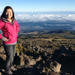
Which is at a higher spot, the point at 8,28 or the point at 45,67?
the point at 8,28

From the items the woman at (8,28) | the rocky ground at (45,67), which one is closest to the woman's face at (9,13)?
the woman at (8,28)

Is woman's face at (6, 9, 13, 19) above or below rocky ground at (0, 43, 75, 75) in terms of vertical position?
above

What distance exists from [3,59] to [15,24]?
8.64 m

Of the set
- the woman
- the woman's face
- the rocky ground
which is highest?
the woman's face

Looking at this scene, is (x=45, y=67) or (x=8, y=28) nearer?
(x=8, y=28)

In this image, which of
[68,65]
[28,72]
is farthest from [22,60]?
[68,65]

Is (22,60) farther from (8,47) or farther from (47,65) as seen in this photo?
(8,47)

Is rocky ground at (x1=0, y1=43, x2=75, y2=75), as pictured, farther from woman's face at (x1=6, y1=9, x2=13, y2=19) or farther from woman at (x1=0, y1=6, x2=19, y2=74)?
woman's face at (x1=6, y1=9, x2=13, y2=19)

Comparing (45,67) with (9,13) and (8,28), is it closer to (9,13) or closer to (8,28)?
(8,28)

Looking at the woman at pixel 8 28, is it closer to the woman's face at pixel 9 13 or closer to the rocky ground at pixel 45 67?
the woman's face at pixel 9 13

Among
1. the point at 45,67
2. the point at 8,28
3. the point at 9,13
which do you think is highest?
the point at 9,13

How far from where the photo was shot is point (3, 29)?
436 inches

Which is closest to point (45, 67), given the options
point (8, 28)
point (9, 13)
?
point (8, 28)

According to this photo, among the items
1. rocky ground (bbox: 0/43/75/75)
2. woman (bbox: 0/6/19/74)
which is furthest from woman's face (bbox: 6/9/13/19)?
rocky ground (bbox: 0/43/75/75)
